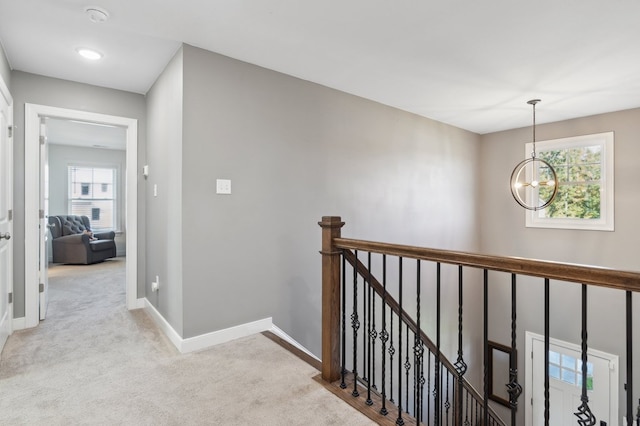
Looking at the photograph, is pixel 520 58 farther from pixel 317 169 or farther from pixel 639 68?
pixel 317 169

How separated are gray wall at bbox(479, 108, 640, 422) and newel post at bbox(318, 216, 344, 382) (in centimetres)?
385

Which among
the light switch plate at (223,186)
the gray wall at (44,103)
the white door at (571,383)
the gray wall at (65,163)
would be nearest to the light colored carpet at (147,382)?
the gray wall at (44,103)

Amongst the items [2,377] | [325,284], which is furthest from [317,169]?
[2,377]

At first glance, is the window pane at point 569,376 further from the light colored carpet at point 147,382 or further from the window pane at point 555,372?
the light colored carpet at point 147,382

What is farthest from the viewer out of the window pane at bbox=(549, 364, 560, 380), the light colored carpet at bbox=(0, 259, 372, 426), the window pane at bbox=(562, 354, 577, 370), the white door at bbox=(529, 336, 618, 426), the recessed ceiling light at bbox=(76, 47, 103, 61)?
the window pane at bbox=(549, 364, 560, 380)

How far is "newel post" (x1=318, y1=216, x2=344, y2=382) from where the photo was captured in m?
2.11

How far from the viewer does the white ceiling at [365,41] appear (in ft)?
6.97

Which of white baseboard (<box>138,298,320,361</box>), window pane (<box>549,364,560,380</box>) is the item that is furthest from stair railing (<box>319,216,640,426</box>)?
window pane (<box>549,364,560,380</box>)

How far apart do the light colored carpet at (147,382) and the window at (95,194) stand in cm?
477

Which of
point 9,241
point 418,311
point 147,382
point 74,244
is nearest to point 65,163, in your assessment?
point 74,244

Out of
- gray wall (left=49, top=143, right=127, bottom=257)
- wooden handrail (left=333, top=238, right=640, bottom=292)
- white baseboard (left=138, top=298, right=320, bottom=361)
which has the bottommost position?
white baseboard (left=138, top=298, right=320, bottom=361)

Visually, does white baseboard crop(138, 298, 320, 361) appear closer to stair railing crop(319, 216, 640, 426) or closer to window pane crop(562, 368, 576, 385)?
stair railing crop(319, 216, 640, 426)

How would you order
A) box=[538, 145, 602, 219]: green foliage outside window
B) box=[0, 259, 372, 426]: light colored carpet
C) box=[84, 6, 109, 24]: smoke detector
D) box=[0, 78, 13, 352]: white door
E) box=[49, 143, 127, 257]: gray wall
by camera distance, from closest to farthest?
box=[0, 259, 372, 426]: light colored carpet, box=[84, 6, 109, 24]: smoke detector, box=[0, 78, 13, 352]: white door, box=[538, 145, 602, 219]: green foliage outside window, box=[49, 143, 127, 257]: gray wall

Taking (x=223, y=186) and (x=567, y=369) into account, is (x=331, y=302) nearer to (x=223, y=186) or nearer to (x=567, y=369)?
(x=223, y=186)
